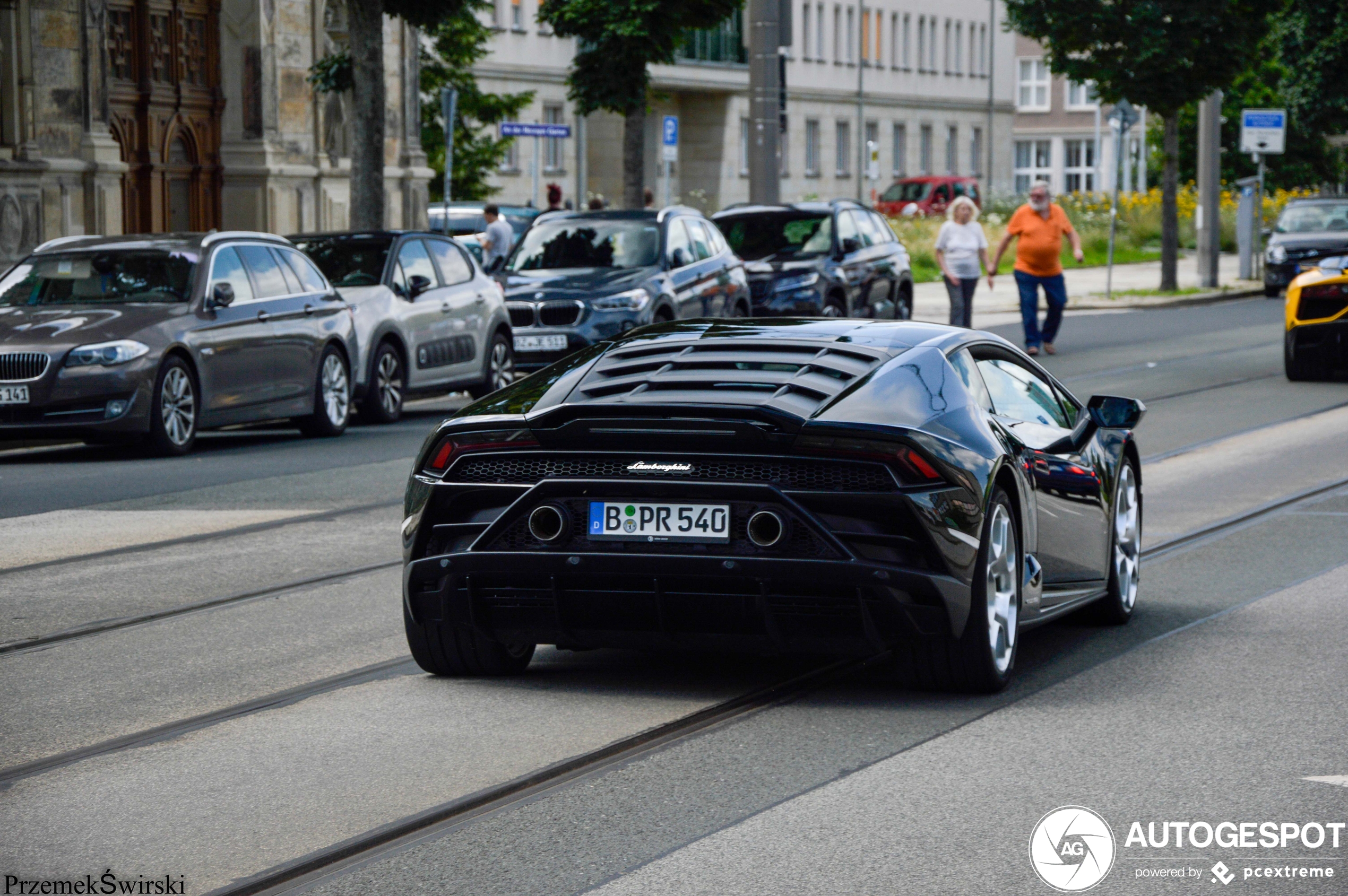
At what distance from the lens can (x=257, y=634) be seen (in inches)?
320

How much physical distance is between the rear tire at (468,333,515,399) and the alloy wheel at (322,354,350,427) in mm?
2436

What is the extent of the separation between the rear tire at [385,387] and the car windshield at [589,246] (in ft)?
10.9

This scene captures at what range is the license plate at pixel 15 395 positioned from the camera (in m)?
14.6

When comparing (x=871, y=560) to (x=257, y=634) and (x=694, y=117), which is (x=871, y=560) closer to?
(x=257, y=634)

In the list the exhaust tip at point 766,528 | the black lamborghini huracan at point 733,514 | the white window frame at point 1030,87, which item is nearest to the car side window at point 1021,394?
the black lamborghini huracan at point 733,514

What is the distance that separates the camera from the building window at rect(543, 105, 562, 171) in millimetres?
63219

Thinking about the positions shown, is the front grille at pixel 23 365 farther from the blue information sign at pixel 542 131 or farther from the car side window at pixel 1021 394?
the blue information sign at pixel 542 131

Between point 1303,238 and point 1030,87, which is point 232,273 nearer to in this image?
point 1303,238

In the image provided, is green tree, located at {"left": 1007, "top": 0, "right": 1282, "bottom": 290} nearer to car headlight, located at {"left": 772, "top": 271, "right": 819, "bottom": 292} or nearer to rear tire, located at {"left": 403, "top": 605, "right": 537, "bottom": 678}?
car headlight, located at {"left": 772, "top": 271, "right": 819, "bottom": 292}

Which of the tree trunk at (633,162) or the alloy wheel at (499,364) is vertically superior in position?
the tree trunk at (633,162)

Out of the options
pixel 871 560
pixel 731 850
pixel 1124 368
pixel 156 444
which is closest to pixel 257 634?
pixel 871 560

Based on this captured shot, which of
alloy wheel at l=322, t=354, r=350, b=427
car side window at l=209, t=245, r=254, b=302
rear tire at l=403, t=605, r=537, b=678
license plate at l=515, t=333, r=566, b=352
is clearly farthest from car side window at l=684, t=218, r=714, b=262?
rear tire at l=403, t=605, r=537, b=678

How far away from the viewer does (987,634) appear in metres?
6.61

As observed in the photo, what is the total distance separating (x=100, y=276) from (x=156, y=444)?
5.10 ft
